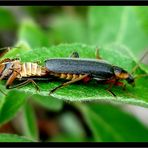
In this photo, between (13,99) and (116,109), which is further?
(116,109)

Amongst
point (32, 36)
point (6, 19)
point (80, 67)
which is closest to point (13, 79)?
point (80, 67)

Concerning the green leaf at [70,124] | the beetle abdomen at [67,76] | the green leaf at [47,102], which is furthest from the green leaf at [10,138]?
the green leaf at [70,124]

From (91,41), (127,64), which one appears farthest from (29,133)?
(91,41)

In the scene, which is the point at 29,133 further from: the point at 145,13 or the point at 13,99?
the point at 145,13

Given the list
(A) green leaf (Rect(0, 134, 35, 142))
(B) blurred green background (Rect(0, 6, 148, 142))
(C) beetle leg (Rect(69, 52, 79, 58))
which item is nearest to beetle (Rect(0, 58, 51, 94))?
(C) beetle leg (Rect(69, 52, 79, 58))

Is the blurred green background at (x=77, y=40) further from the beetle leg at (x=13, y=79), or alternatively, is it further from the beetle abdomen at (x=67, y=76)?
the beetle leg at (x=13, y=79)

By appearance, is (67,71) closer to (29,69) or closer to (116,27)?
(29,69)

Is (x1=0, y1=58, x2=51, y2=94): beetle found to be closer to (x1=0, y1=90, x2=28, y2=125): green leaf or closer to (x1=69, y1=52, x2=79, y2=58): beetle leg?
(x1=0, y1=90, x2=28, y2=125): green leaf
